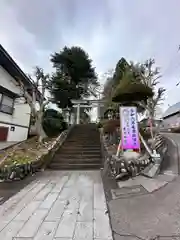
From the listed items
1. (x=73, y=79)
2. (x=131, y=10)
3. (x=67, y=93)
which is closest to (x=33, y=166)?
(x=131, y=10)

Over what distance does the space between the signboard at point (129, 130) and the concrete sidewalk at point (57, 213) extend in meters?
1.79

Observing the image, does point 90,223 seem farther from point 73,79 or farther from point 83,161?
point 73,79

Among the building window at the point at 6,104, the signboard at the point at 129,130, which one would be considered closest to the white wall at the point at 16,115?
the building window at the point at 6,104

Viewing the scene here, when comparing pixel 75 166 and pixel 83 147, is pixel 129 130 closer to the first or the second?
pixel 75 166

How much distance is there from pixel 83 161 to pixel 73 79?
14518mm

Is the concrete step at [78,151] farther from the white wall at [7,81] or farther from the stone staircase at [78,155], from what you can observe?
the white wall at [7,81]

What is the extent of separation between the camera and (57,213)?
3.08 metres

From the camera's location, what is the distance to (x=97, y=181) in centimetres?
516

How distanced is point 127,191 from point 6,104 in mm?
9416

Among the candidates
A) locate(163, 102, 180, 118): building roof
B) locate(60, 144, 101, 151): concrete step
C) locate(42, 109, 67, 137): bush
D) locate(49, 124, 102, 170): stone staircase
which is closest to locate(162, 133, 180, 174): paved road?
locate(49, 124, 102, 170): stone staircase

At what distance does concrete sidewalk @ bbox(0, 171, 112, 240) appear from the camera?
8.01 ft

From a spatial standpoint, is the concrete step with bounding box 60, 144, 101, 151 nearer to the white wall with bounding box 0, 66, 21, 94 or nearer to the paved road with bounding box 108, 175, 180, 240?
the paved road with bounding box 108, 175, 180, 240

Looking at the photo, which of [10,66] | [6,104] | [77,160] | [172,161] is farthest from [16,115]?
[172,161]

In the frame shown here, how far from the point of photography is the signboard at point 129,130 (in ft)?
19.5
